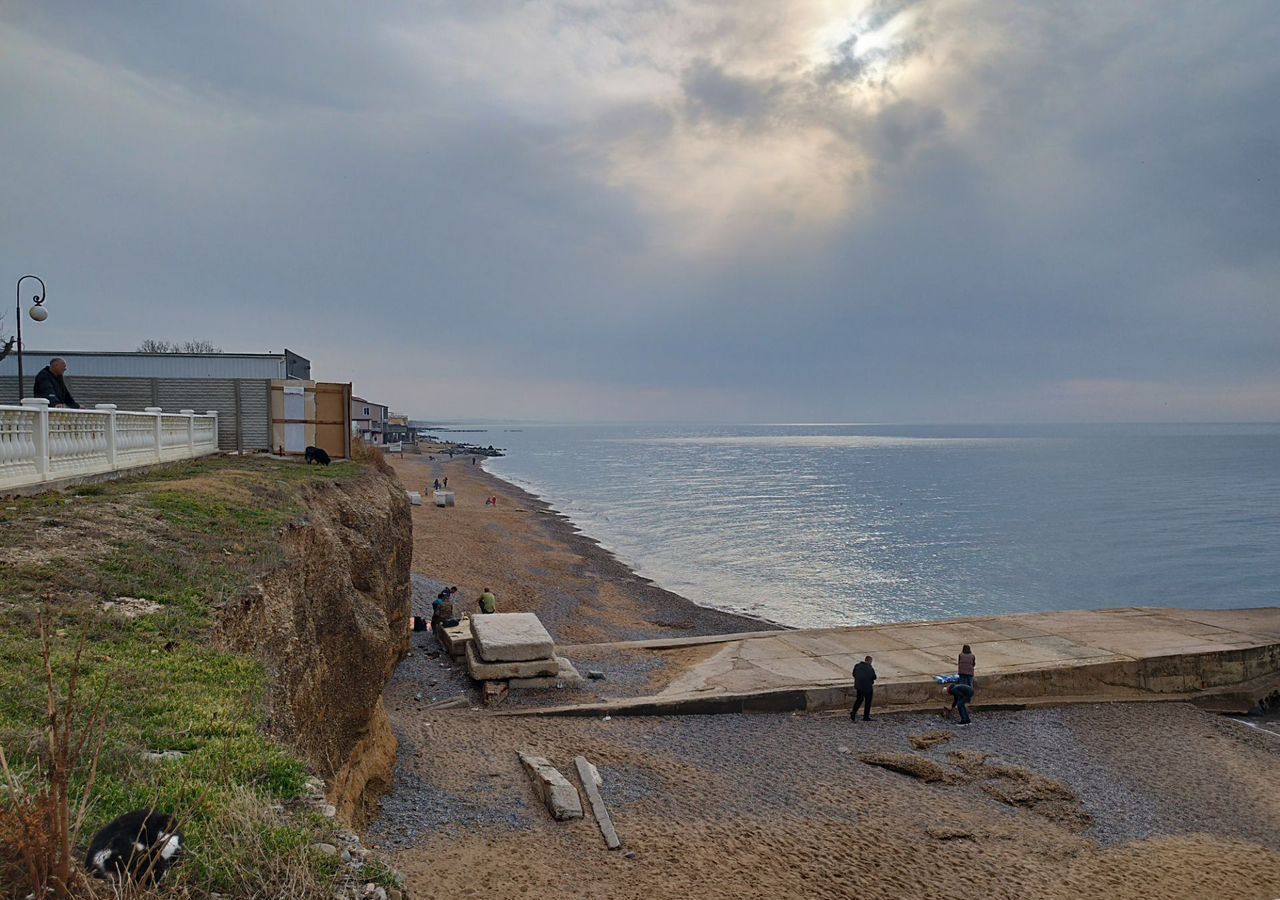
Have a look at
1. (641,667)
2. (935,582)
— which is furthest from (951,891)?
(935,582)

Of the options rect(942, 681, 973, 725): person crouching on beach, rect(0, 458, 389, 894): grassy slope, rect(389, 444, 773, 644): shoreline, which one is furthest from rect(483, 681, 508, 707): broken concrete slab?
rect(942, 681, 973, 725): person crouching on beach

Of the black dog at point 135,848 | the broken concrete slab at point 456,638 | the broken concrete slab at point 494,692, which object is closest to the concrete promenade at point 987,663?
the broken concrete slab at point 494,692

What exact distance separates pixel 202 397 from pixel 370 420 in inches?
3158

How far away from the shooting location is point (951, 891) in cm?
989

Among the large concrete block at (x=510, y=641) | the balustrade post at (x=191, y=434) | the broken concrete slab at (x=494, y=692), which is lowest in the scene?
the broken concrete slab at (x=494, y=692)

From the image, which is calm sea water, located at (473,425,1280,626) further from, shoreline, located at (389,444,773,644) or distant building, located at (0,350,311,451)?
distant building, located at (0,350,311,451)

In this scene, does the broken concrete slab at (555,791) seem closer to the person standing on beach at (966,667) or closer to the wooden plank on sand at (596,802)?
the wooden plank on sand at (596,802)

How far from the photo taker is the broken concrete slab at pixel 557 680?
16188mm

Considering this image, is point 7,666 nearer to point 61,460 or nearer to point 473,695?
point 61,460

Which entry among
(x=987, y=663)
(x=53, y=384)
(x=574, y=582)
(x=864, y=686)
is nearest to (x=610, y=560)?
(x=574, y=582)

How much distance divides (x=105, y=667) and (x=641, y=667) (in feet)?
46.2

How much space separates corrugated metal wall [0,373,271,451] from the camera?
800 inches

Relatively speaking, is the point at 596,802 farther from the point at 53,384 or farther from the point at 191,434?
the point at 191,434

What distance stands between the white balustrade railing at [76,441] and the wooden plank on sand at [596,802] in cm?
962
